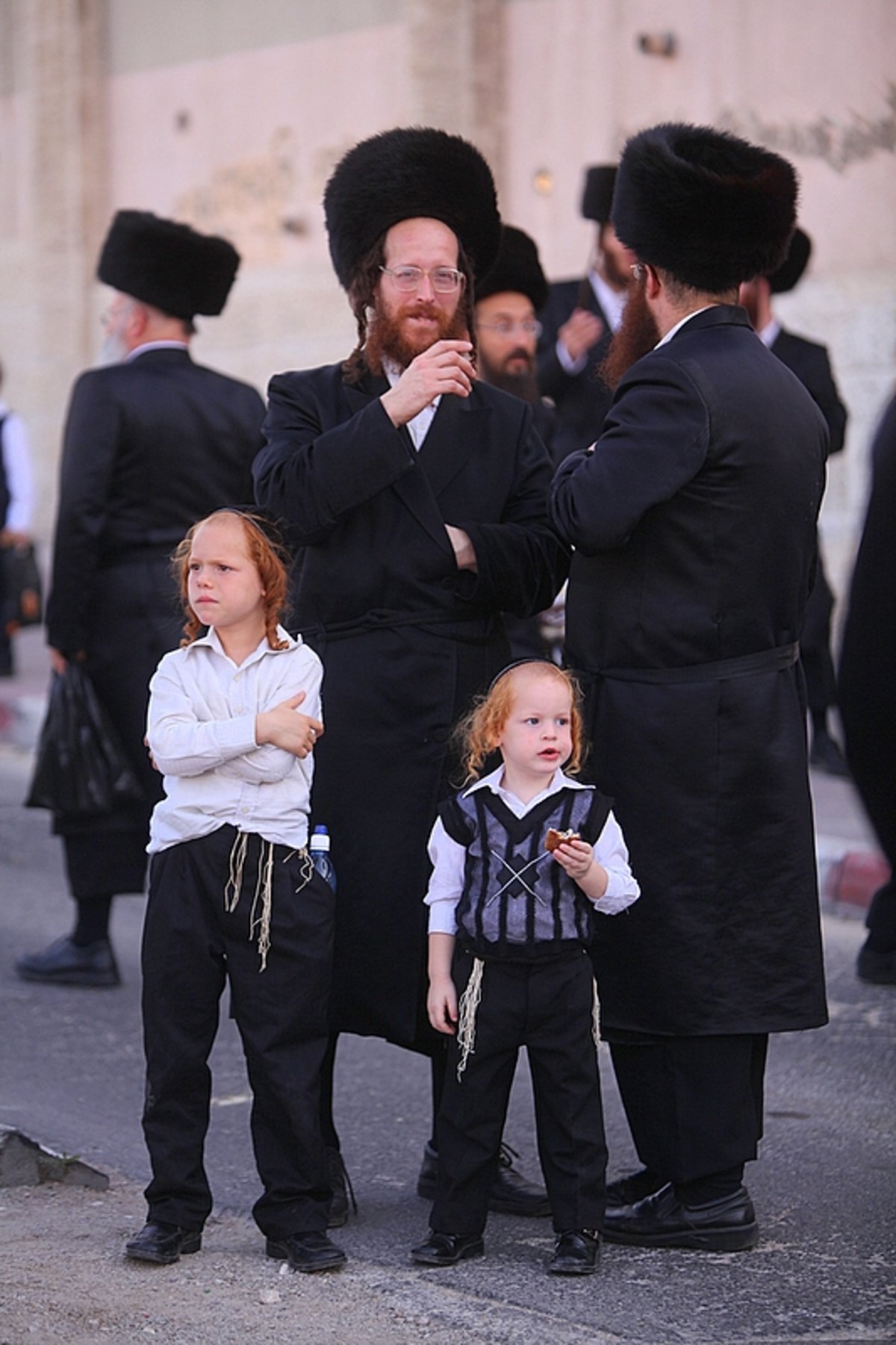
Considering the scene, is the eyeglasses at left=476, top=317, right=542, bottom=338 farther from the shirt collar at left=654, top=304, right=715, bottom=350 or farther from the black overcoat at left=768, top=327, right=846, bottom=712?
the shirt collar at left=654, top=304, right=715, bottom=350

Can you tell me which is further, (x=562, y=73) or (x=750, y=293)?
(x=562, y=73)

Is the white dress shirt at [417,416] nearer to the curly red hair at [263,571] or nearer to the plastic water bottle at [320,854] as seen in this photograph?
the curly red hair at [263,571]

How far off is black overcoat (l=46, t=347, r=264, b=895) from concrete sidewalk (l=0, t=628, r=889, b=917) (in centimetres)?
212

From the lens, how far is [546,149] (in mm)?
15227

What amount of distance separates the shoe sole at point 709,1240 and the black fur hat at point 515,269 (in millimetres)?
2852

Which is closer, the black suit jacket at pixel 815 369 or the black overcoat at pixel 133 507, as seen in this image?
the black overcoat at pixel 133 507

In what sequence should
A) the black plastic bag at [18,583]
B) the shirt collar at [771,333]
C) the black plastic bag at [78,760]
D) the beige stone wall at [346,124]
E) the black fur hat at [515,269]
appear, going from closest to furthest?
1. the black fur hat at [515,269]
2. the black plastic bag at [78,760]
3. the shirt collar at [771,333]
4. the black plastic bag at [18,583]
5. the beige stone wall at [346,124]

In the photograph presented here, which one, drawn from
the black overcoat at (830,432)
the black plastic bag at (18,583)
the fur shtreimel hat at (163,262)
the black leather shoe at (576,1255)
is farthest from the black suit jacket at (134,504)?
the black plastic bag at (18,583)

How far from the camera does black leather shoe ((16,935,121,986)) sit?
670 centimetres

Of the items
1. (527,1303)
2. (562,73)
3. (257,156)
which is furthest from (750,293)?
(257,156)

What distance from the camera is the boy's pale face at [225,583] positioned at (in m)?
4.12

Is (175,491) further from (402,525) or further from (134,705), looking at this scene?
(402,525)

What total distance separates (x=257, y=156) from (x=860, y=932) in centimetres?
1147

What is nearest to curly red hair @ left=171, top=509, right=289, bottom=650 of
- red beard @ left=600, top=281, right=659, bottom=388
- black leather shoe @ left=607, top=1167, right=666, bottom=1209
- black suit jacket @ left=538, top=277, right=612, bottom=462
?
red beard @ left=600, top=281, right=659, bottom=388
